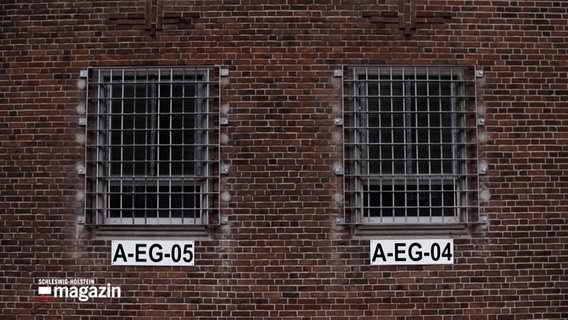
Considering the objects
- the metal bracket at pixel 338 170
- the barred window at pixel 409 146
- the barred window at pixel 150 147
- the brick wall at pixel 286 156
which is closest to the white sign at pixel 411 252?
the brick wall at pixel 286 156

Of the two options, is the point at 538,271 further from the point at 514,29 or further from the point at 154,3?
the point at 154,3

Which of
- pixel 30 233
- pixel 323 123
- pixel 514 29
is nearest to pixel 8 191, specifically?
pixel 30 233

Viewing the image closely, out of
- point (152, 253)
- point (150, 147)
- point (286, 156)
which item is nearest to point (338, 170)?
point (286, 156)

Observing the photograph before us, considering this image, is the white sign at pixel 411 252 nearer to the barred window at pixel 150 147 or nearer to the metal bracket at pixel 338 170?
the metal bracket at pixel 338 170

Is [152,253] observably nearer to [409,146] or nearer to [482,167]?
[409,146]

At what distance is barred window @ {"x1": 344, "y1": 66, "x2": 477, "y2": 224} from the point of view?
23.2ft

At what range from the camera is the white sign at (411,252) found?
275 inches

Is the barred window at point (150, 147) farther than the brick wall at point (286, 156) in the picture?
Yes

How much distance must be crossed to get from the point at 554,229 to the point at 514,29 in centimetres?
233

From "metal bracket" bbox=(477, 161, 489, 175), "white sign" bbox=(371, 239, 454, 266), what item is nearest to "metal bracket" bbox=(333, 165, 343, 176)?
"white sign" bbox=(371, 239, 454, 266)

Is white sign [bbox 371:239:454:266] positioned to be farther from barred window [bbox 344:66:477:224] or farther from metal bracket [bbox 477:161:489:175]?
metal bracket [bbox 477:161:489:175]

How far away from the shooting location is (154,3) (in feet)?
23.9

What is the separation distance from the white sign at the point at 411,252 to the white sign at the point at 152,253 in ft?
6.78

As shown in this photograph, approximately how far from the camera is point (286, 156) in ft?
23.3
